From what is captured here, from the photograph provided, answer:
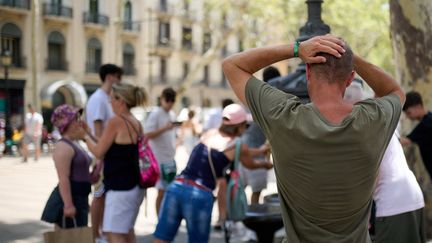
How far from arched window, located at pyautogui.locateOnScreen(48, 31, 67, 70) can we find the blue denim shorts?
123ft

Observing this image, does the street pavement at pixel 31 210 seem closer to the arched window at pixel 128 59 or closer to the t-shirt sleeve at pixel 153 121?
the t-shirt sleeve at pixel 153 121

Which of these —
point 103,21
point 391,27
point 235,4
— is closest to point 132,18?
point 103,21

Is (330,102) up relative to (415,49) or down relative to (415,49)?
down

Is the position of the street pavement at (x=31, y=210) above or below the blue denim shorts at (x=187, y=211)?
below

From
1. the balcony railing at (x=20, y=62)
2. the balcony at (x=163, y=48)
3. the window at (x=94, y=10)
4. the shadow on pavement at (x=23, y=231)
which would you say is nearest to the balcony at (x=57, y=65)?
the balcony railing at (x=20, y=62)

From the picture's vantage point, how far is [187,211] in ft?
16.5

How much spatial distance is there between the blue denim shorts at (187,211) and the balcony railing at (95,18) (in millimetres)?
39390

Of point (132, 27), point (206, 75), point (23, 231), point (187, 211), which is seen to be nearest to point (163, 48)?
point (132, 27)

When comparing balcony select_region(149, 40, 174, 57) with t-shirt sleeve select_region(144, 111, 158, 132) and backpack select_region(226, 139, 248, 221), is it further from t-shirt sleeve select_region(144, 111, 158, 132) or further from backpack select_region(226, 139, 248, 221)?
backpack select_region(226, 139, 248, 221)

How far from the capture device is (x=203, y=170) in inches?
203

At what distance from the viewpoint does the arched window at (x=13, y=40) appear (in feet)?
122

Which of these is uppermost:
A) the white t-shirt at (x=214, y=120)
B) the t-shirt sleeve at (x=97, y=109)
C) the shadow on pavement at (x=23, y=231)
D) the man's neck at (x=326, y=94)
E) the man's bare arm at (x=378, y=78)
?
the man's bare arm at (x=378, y=78)

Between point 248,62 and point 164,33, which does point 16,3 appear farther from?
point 248,62

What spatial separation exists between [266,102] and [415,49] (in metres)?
5.83
